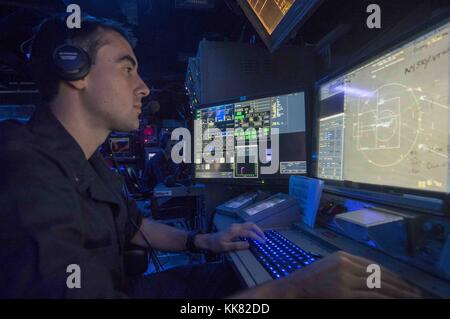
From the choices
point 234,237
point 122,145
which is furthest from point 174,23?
point 122,145

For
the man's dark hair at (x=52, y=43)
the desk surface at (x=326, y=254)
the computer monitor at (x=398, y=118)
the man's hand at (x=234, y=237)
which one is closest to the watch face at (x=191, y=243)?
the man's hand at (x=234, y=237)

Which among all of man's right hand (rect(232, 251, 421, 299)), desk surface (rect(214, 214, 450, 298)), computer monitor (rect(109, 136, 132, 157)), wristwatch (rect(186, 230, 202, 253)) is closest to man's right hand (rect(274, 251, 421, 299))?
man's right hand (rect(232, 251, 421, 299))

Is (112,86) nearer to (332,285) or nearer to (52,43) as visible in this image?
(52,43)

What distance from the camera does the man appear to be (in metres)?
0.47

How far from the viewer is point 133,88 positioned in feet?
3.59

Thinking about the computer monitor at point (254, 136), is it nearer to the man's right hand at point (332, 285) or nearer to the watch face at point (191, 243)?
the watch face at point (191, 243)

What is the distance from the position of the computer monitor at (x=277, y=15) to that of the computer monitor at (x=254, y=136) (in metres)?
0.30

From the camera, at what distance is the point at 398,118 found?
2.50ft

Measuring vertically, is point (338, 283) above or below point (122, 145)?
below

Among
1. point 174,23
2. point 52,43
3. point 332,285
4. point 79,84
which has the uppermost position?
point 174,23

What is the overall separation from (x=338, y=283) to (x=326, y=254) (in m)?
0.40

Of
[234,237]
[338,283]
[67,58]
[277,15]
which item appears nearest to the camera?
[338,283]

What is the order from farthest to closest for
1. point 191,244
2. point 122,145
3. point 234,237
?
1. point 122,145
2. point 191,244
3. point 234,237

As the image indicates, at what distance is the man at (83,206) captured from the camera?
0.47 meters
